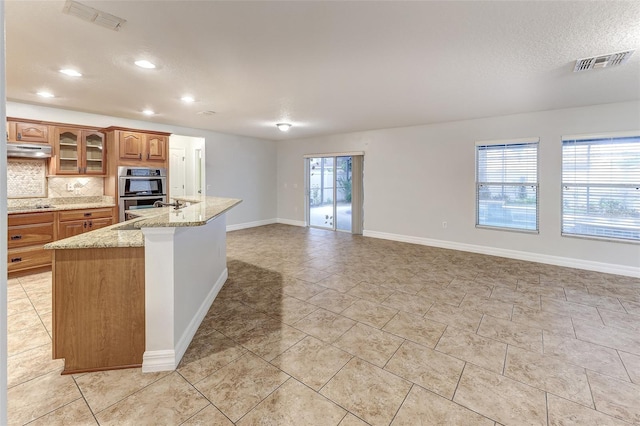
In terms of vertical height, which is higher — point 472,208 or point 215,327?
point 472,208

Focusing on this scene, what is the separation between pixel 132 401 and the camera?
1.80m

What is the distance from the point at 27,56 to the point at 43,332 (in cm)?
255

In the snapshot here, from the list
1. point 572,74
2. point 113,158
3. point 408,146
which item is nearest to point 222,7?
point 572,74

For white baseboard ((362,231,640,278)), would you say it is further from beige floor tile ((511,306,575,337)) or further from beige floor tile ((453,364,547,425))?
beige floor tile ((453,364,547,425))

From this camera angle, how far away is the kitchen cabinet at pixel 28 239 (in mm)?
3934

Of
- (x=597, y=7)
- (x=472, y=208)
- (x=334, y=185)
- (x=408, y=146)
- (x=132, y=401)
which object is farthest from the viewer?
(x=334, y=185)

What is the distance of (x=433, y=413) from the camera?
1.73 meters

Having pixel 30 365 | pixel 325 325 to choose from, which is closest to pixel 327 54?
pixel 325 325

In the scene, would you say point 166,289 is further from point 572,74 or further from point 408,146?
point 408,146

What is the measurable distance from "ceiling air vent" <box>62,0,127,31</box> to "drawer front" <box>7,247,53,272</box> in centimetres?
354

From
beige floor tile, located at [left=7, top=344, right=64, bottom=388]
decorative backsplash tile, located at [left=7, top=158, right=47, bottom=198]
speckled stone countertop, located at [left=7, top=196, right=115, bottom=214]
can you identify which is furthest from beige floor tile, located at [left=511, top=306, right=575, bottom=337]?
decorative backsplash tile, located at [left=7, top=158, right=47, bottom=198]

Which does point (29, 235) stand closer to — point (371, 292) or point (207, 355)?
point (207, 355)

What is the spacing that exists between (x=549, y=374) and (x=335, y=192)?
19.7 ft

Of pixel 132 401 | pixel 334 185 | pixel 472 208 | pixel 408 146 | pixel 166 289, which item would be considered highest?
pixel 408 146
